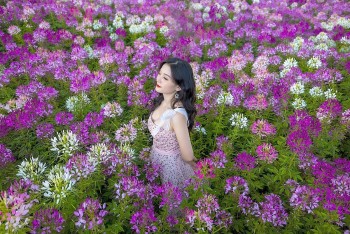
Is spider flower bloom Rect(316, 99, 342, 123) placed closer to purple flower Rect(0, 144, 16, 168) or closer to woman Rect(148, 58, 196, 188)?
woman Rect(148, 58, 196, 188)

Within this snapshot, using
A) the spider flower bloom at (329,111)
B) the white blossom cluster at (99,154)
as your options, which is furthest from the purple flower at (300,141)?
the white blossom cluster at (99,154)

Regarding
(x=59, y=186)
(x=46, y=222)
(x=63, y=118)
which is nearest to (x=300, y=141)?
(x=59, y=186)

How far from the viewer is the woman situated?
3330mm

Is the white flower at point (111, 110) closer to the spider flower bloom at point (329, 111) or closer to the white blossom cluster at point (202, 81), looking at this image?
the white blossom cluster at point (202, 81)

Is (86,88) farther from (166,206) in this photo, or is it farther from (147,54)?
(166,206)

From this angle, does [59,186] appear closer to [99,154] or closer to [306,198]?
[99,154]

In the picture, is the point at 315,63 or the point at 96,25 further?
the point at 96,25

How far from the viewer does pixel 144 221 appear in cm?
240

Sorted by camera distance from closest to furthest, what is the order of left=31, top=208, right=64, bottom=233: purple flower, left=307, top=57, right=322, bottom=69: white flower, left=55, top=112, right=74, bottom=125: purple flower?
left=31, top=208, right=64, bottom=233: purple flower, left=55, top=112, right=74, bottom=125: purple flower, left=307, top=57, right=322, bottom=69: white flower

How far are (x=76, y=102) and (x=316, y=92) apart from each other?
377 centimetres

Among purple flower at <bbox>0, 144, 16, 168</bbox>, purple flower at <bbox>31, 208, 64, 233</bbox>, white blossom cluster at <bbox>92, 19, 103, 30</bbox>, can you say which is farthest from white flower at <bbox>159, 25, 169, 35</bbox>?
purple flower at <bbox>31, 208, 64, 233</bbox>

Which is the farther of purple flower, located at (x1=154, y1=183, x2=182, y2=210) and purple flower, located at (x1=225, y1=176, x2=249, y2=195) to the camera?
purple flower, located at (x1=225, y1=176, x2=249, y2=195)

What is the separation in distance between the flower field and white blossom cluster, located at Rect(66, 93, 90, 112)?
0.02 metres

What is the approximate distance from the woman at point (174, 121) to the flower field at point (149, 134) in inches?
10.0
